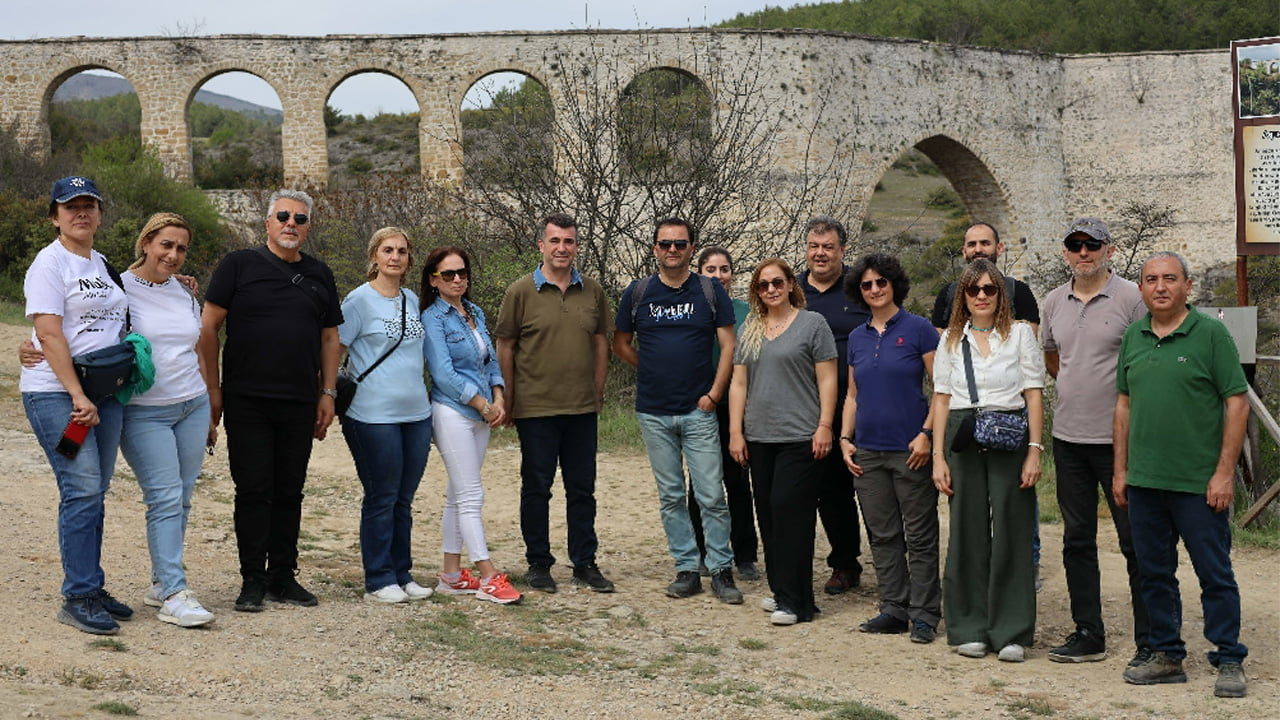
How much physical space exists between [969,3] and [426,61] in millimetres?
28420

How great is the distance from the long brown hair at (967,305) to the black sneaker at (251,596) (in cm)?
301

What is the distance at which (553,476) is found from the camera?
5.89 meters

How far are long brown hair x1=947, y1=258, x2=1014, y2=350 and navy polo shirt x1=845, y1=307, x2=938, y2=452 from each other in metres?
0.23

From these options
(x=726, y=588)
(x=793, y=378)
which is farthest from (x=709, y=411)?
(x=726, y=588)

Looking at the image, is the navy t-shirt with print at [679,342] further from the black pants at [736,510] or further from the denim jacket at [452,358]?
the denim jacket at [452,358]

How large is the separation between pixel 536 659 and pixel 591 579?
114 cm

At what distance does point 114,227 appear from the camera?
19266 mm

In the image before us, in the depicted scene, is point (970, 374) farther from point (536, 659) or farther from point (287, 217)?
point (287, 217)

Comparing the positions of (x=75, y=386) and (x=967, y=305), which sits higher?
(x=967, y=305)

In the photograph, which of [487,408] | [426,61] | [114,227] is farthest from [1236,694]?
[426,61]

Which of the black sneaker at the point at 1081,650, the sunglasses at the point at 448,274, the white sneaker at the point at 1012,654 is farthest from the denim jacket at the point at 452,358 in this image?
the black sneaker at the point at 1081,650

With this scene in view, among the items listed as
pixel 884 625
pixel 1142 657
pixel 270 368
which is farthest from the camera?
pixel 884 625

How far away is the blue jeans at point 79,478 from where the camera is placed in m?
4.61

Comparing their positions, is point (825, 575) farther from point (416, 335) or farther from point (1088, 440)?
point (416, 335)
